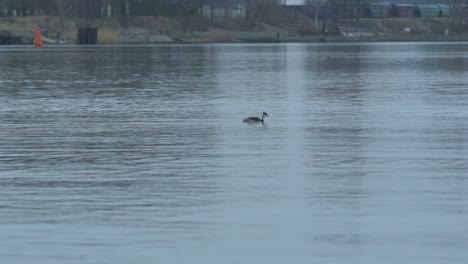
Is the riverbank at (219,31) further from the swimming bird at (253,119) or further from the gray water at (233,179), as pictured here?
the swimming bird at (253,119)

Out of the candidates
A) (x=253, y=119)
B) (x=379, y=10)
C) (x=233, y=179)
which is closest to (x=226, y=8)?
(x=379, y=10)

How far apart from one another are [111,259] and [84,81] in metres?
32.5

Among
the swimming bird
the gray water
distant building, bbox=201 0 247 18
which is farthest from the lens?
distant building, bbox=201 0 247 18

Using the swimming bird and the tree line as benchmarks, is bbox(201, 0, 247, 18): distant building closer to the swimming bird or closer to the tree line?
the tree line

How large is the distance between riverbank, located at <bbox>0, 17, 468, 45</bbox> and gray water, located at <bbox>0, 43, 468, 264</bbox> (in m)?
85.3

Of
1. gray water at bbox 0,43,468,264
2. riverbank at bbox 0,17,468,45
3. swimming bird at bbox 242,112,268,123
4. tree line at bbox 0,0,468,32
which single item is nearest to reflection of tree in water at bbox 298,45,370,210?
gray water at bbox 0,43,468,264

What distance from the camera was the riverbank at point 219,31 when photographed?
119056 mm

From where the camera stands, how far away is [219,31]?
13012 cm

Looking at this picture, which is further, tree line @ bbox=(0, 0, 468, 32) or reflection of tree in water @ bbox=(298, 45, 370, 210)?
tree line @ bbox=(0, 0, 468, 32)

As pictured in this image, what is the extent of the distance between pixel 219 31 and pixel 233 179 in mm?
113697

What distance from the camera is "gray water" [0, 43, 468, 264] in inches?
485

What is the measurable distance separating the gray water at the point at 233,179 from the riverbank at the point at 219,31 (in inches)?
3360

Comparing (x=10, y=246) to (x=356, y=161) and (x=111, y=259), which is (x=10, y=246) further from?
(x=356, y=161)

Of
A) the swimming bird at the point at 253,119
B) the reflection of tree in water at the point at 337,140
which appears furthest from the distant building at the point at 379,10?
the swimming bird at the point at 253,119
